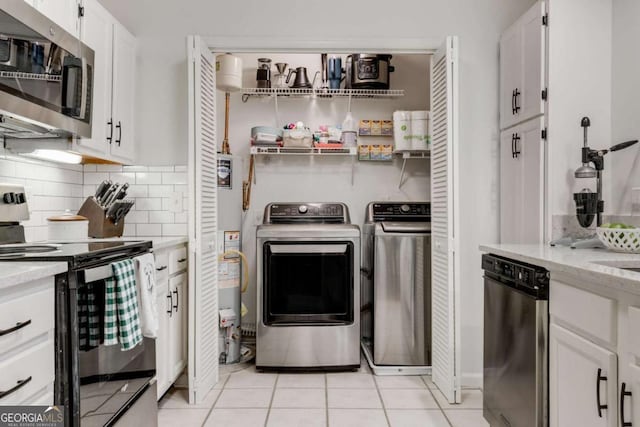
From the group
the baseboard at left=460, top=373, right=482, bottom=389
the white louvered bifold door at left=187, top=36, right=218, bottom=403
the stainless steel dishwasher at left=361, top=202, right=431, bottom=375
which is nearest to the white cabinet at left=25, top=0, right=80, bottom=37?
the white louvered bifold door at left=187, top=36, right=218, bottom=403

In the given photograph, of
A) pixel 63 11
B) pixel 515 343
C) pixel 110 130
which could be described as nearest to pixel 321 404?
pixel 515 343

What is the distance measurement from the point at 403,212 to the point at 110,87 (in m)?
2.18

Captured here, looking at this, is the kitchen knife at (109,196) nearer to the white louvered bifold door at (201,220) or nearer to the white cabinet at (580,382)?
the white louvered bifold door at (201,220)

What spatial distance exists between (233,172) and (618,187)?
95.1 inches

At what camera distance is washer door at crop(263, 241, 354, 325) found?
3.12 meters

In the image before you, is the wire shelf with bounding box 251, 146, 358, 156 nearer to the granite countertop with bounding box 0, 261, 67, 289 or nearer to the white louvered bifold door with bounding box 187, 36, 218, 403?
the white louvered bifold door with bounding box 187, 36, 218, 403

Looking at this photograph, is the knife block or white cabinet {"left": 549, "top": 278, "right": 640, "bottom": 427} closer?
white cabinet {"left": 549, "top": 278, "right": 640, "bottom": 427}

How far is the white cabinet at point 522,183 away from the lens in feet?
A: 7.74

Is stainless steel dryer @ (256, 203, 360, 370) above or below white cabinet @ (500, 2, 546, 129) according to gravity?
below

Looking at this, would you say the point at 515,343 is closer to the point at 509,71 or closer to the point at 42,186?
the point at 509,71

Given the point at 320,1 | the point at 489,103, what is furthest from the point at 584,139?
the point at 320,1

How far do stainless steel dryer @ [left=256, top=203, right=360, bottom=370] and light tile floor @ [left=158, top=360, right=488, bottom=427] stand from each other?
131 millimetres

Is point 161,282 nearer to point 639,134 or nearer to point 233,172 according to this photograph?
point 233,172

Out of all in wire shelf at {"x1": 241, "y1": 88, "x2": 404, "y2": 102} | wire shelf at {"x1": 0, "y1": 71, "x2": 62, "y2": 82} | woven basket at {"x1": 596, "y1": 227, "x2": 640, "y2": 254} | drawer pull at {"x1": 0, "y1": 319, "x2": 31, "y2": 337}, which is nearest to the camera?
drawer pull at {"x1": 0, "y1": 319, "x2": 31, "y2": 337}
